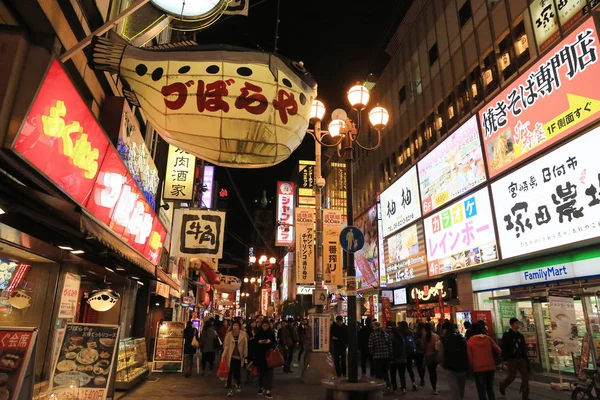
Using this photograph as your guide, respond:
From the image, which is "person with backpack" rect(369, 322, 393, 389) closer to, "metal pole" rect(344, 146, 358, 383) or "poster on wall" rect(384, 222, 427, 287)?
"metal pole" rect(344, 146, 358, 383)

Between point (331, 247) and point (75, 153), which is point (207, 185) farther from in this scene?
point (75, 153)

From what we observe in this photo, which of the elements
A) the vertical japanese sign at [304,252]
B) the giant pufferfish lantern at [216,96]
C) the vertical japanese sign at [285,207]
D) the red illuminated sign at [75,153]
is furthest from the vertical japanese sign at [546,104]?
the vertical japanese sign at [285,207]

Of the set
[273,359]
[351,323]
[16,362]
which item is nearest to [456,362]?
[351,323]

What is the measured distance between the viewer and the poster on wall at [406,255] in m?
22.9

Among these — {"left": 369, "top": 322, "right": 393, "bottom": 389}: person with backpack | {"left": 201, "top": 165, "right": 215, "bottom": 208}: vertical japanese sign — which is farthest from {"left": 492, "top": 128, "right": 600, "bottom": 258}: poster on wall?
{"left": 201, "top": 165, "right": 215, "bottom": 208}: vertical japanese sign

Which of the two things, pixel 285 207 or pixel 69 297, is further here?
pixel 285 207

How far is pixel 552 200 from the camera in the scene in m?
12.8

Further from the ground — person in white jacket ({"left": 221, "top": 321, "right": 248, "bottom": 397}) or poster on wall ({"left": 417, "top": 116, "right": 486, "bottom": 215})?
poster on wall ({"left": 417, "top": 116, "right": 486, "bottom": 215})

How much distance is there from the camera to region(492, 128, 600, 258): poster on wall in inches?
449

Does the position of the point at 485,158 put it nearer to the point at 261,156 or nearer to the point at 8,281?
the point at 261,156

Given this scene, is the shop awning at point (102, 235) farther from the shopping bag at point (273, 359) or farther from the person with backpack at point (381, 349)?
the person with backpack at point (381, 349)

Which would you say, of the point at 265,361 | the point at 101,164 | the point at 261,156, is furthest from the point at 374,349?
the point at 101,164

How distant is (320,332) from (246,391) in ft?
9.83

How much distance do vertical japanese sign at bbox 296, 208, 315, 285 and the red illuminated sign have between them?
26.2 ft
